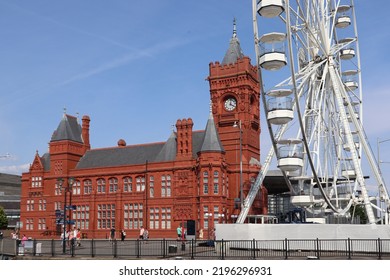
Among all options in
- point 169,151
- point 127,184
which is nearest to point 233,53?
point 169,151

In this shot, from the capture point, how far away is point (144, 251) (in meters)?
30.9

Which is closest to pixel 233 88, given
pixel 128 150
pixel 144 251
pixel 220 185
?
pixel 220 185

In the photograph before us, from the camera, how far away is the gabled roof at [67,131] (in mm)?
80938

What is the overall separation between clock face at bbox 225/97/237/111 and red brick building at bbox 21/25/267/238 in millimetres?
157

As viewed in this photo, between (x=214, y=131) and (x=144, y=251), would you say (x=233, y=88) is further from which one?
(x=144, y=251)

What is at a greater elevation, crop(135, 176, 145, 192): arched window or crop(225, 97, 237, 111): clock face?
crop(225, 97, 237, 111): clock face

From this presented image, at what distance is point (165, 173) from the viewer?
69.0 m

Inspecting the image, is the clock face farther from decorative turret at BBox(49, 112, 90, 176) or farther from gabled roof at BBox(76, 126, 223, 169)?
decorative turret at BBox(49, 112, 90, 176)

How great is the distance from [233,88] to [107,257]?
46780 millimetres

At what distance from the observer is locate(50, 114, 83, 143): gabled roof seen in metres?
80.9

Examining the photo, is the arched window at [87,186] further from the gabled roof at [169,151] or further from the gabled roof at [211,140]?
the gabled roof at [211,140]

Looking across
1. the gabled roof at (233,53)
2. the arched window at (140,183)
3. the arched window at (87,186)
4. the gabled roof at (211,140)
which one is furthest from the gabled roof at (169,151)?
the gabled roof at (233,53)

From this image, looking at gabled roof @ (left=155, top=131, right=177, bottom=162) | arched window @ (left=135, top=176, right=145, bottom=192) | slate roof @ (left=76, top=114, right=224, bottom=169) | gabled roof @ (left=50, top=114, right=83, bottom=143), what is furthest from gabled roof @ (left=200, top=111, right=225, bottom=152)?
gabled roof @ (left=50, top=114, right=83, bottom=143)
